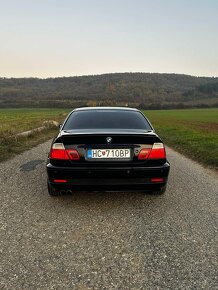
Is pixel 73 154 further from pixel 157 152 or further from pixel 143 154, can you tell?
pixel 157 152

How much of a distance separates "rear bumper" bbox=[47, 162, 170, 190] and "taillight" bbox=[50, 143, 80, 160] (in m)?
0.15

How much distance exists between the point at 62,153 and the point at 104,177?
0.66 meters

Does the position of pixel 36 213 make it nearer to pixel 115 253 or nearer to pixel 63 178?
pixel 63 178

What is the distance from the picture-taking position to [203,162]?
30.5ft

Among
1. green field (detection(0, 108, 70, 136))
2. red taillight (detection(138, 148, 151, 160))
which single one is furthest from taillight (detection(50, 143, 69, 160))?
green field (detection(0, 108, 70, 136))

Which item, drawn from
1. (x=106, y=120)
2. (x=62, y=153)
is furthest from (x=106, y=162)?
(x=106, y=120)

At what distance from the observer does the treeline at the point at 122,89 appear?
4365 inches

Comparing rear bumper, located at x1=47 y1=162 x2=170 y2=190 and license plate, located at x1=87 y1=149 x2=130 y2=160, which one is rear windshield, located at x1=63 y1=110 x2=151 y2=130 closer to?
license plate, located at x1=87 y1=149 x2=130 y2=160

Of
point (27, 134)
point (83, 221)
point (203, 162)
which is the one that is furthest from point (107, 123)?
point (27, 134)

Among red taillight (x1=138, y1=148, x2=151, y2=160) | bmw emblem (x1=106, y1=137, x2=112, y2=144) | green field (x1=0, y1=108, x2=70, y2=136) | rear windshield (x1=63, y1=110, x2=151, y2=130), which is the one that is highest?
rear windshield (x1=63, y1=110, x2=151, y2=130)

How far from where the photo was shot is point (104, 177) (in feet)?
14.3

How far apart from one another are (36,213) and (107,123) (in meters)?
1.79

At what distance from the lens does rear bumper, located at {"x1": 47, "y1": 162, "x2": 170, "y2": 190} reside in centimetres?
436

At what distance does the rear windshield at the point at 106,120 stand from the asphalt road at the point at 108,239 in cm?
117
